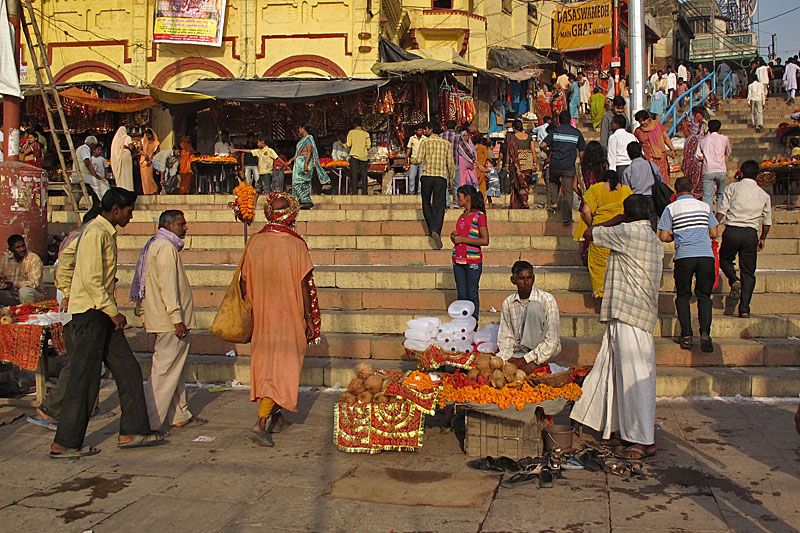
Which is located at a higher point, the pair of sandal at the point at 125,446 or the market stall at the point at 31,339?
the market stall at the point at 31,339

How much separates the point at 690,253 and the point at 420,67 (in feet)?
38.1

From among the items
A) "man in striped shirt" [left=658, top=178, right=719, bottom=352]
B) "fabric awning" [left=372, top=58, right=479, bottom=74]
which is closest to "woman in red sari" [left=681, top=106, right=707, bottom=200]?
"man in striped shirt" [left=658, top=178, right=719, bottom=352]

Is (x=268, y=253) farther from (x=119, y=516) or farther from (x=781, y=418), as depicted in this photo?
(x=781, y=418)

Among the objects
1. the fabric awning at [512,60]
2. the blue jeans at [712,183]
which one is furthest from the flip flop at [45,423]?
the fabric awning at [512,60]

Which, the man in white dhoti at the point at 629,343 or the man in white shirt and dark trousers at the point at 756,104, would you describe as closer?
the man in white dhoti at the point at 629,343

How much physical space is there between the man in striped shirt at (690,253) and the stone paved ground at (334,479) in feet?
4.54

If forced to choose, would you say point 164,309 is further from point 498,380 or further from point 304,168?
point 304,168

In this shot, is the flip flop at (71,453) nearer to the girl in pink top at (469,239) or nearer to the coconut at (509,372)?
the coconut at (509,372)

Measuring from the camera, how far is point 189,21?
20219 millimetres

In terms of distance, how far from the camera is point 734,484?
15.2ft

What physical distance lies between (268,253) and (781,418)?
4.50 m

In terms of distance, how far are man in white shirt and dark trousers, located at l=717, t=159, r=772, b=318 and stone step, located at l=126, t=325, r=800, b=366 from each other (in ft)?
2.14

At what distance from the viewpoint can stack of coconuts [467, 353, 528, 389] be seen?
5.40 meters

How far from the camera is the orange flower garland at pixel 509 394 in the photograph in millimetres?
5211
